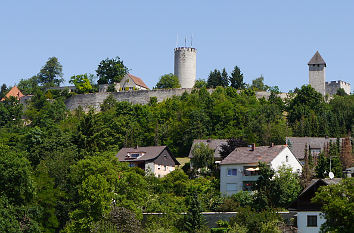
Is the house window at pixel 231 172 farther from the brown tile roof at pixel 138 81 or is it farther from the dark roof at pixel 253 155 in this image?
the brown tile roof at pixel 138 81

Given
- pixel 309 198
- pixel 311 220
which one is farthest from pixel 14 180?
pixel 311 220

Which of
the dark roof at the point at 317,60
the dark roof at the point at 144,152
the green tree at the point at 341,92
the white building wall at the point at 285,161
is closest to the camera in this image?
the white building wall at the point at 285,161

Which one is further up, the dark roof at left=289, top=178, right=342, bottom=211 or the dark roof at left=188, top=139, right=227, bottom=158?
the dark roof at left=188, top=139, right=227, bottom=158

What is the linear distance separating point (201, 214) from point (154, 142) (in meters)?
37.7

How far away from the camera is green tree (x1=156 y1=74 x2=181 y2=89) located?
108 m

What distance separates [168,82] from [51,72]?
39992 millimetres

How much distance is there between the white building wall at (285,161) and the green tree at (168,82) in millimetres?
46118

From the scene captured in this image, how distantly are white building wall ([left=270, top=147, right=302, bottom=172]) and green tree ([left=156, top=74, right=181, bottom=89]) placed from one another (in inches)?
1816

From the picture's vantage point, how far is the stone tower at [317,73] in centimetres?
10438

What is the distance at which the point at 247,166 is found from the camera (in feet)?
200

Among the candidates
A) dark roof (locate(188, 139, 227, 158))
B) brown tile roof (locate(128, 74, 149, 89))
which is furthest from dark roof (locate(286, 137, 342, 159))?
brown tile roof (locate(128, 74, 149, 89))

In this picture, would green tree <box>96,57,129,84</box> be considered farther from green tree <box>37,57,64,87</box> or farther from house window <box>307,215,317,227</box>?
house window <box>307,215,317,227</box>

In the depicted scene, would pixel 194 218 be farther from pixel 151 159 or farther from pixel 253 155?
pixel 151 159

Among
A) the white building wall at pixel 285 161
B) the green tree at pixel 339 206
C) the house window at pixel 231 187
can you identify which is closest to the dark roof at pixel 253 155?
the white building wall at pixel 285 161
